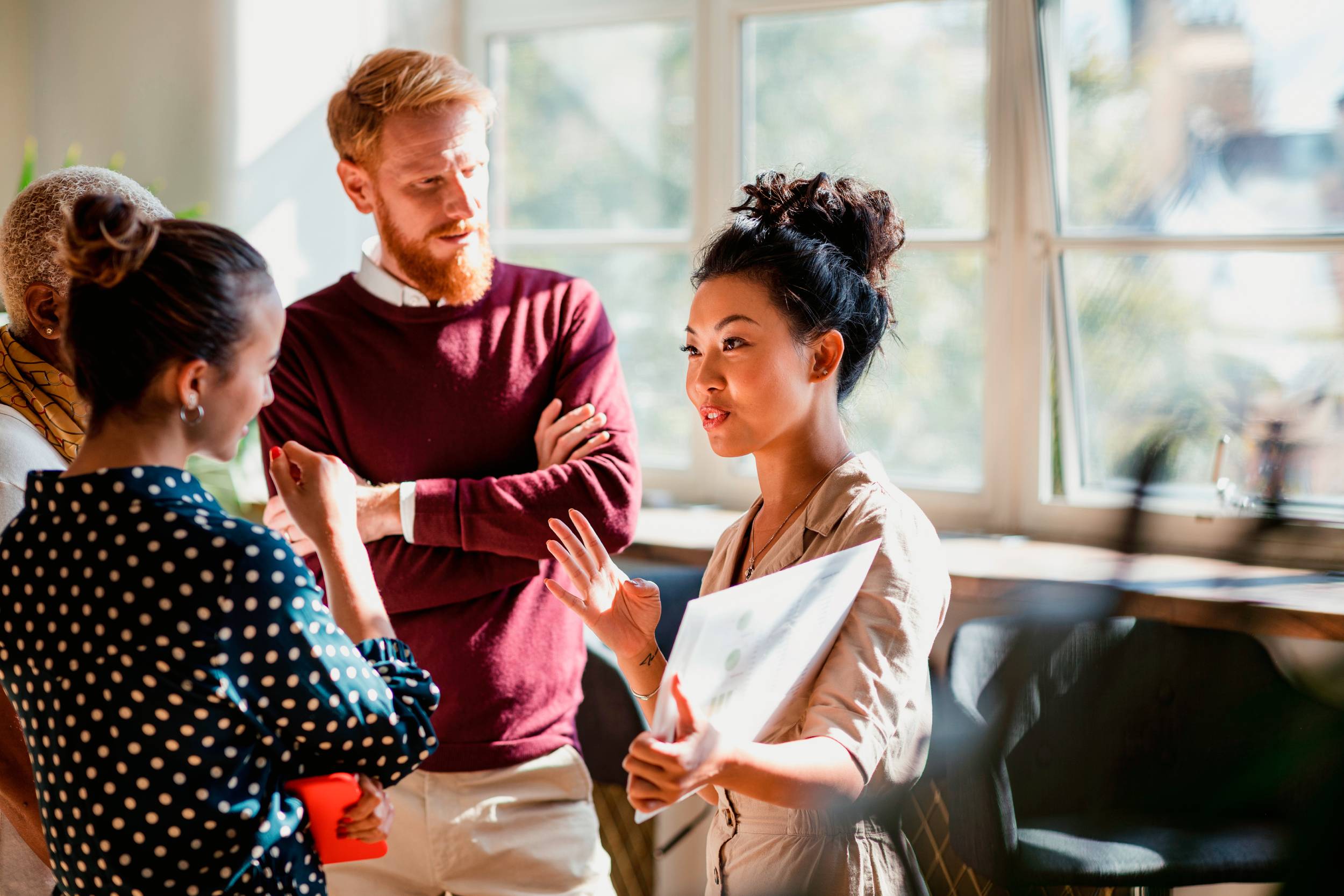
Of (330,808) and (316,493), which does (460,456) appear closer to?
(316,493)

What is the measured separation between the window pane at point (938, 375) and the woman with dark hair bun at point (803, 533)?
1316 mm

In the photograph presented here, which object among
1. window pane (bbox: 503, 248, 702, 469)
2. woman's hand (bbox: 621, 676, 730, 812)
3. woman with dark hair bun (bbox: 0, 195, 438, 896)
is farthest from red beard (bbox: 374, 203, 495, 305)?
window pane (bbox: 503, 248, 702, 469)

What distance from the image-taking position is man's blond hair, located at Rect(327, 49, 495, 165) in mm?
1679

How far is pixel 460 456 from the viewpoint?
169 centimetres

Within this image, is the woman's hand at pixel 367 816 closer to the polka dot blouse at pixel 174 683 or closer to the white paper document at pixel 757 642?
the polka dot blouse at pixel 174 683

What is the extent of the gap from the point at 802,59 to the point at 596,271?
798 mm

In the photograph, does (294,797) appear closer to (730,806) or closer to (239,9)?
(730,806)

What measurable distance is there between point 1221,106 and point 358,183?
5.15 feet

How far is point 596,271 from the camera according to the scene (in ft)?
10.3

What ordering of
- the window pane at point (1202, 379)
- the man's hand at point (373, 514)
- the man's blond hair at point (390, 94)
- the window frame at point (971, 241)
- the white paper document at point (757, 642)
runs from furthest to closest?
the window frame at point (971, 241)
the man's blond hair at point (390, 94)
the man's hand at point (373, 514)
the white paper document at point (757, 642)
the window pane at point (1202, 379)

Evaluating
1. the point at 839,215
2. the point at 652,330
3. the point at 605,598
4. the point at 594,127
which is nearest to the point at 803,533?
the point at 605,598

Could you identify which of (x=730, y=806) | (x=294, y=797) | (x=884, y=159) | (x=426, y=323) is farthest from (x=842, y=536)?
(x=884, y=159)

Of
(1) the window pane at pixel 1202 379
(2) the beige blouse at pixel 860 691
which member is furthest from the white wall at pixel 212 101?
(1) the window pane at pixel 1202 379

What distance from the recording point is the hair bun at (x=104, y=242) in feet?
2.91
